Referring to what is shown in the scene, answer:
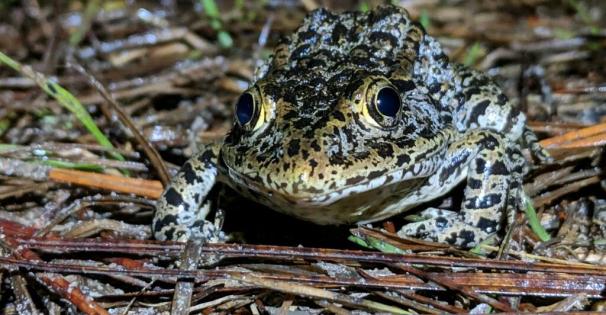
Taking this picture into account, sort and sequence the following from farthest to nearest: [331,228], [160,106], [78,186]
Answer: [160,106]
[78,186]
[331,228]

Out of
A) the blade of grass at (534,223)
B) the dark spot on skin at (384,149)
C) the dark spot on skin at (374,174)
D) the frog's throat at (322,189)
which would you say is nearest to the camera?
the frog's throat at (322,189)

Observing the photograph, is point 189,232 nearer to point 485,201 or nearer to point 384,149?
point 384,149

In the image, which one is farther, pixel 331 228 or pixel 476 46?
pixel 476 46

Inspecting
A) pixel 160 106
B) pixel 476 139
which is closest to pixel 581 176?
pixel 476 139

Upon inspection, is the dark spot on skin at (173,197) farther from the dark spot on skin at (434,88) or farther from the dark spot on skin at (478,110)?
the dark spot on skin at (478,110)

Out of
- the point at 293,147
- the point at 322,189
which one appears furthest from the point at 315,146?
the point at 322,189

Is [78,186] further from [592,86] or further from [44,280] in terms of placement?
[592,86]

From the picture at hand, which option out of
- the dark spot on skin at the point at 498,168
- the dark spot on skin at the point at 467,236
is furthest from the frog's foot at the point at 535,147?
the dark spot on skin at the point at 467,236

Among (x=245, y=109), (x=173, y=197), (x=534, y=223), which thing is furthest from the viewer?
(x=173, y=197)
